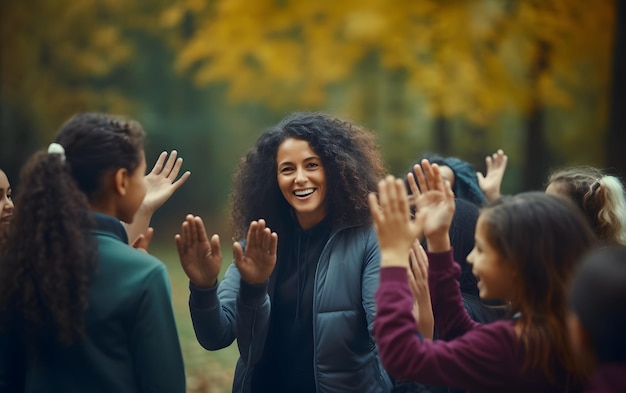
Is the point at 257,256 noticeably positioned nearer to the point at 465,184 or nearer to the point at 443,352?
the point at 443,352

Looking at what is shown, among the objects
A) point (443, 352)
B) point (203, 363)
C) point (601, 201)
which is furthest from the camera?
point (203, 363)

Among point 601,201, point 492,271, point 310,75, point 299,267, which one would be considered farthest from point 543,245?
point 310,75

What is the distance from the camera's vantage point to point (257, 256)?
2826 mm

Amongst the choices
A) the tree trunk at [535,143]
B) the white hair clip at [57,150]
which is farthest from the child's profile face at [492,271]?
the tree trunk at [535,143]

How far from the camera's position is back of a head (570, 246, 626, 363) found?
1.65 m

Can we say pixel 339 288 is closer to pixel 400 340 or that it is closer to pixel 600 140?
pixel 400 340

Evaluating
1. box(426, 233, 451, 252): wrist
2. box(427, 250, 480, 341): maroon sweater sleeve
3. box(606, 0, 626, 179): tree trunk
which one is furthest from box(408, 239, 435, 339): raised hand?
box(606, 0, 626, 179): tree trunk

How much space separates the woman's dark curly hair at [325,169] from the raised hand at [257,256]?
460 mm

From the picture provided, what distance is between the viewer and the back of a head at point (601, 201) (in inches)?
116

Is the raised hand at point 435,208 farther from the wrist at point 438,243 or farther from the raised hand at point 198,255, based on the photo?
the raised hand at point 198,255

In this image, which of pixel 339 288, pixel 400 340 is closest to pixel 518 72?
pixel 339 288

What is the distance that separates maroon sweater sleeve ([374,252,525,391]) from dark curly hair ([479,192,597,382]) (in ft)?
0.23

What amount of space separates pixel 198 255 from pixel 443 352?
1.13m

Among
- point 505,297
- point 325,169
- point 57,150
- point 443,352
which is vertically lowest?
point 443,352
